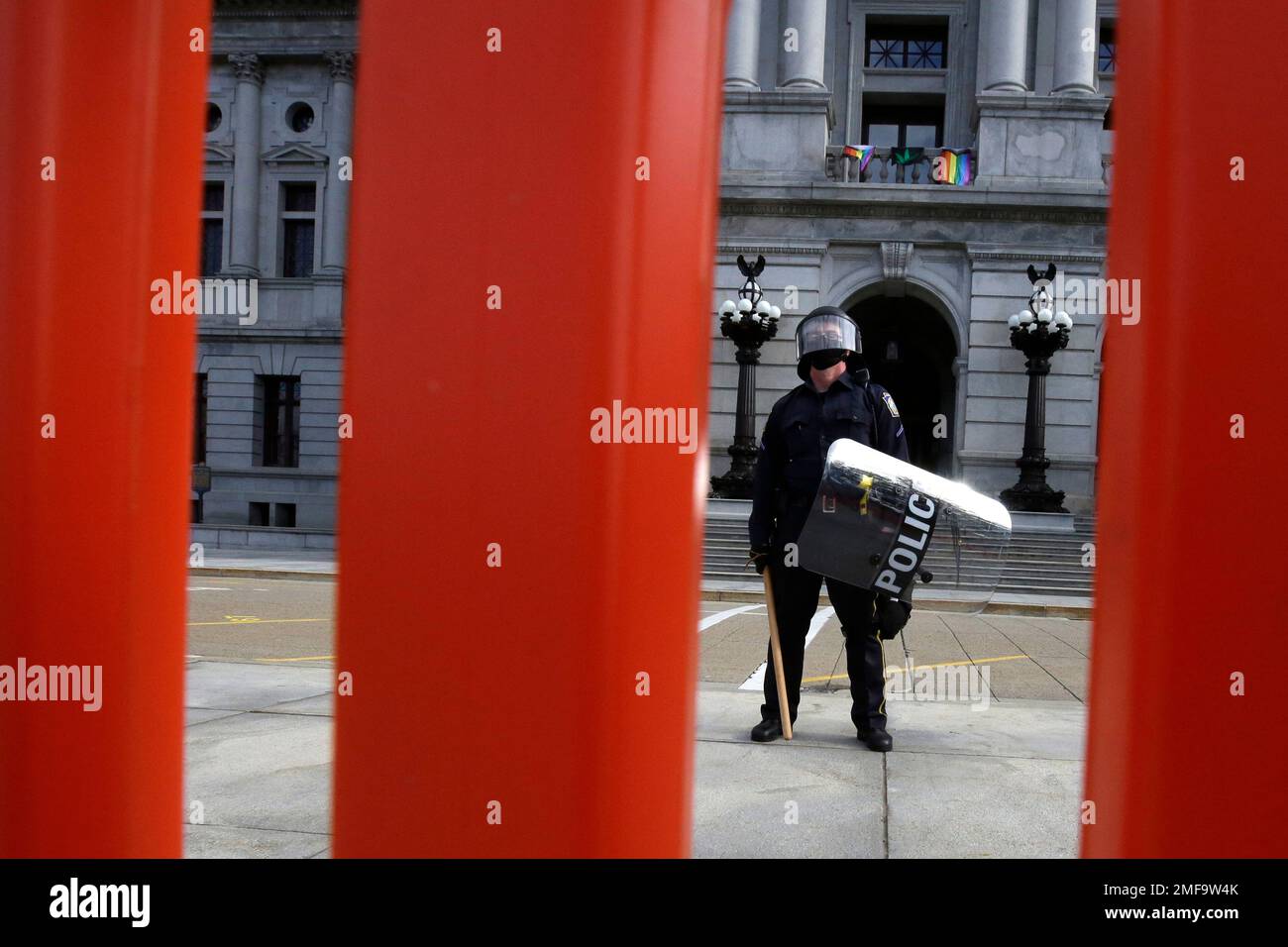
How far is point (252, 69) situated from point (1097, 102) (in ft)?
75.5

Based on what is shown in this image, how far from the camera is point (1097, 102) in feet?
72.9

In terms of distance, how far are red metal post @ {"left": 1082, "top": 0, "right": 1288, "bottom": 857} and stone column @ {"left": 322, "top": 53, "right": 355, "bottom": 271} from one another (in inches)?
1138

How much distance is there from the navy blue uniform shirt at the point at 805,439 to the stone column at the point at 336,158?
25.8 m

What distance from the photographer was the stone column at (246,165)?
28.5 metres

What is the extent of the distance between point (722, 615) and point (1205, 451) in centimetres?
1106

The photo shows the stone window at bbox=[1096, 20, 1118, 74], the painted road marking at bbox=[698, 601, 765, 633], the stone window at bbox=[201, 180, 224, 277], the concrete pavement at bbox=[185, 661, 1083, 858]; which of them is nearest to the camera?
the concrete pavement at bbox=[185, 661, 1083, 858]

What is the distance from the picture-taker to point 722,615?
12.1 metres

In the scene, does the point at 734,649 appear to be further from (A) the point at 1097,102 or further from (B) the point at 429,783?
(A) the point at 1097,102

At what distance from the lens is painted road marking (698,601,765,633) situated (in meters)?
11.1

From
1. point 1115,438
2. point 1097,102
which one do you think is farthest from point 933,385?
point 1115,438

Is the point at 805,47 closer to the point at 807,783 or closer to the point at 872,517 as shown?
the point at 872,517
